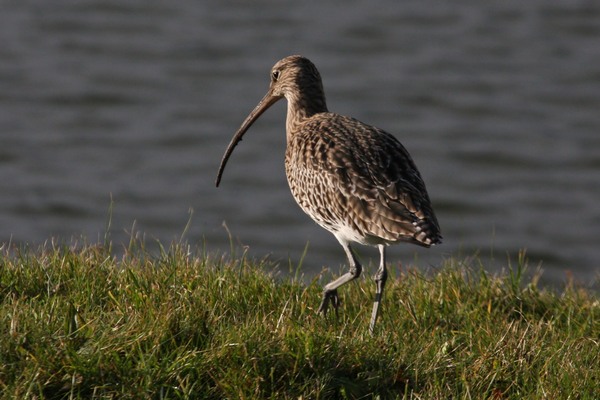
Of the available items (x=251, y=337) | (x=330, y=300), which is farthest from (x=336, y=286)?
(x=251, y=337)

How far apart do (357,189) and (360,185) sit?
0.11ft

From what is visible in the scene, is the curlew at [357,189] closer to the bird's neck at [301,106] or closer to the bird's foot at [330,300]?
the bird's foot at [330,300]

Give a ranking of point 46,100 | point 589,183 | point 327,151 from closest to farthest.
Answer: point 327,151 → point 589,183 → point 46,100

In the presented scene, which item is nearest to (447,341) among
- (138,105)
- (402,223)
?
(402,223)

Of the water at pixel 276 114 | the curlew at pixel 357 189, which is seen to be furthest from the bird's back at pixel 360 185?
the water at pixel 276 114

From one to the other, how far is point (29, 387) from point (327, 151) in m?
3.06

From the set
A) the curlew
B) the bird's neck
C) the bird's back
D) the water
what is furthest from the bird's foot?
the water

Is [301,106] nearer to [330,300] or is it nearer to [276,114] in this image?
[330,300]

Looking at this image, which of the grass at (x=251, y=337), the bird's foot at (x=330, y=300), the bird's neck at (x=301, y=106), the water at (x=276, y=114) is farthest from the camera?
the water at (x=276, y=114)

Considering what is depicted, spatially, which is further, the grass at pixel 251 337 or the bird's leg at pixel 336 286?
the bird's leg at pixel 336 286

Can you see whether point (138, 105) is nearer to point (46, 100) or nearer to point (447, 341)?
point (46, 100)

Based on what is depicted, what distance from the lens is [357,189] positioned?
747 cm

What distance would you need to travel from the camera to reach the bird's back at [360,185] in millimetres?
7176

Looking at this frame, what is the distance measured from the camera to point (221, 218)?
50.6ft
